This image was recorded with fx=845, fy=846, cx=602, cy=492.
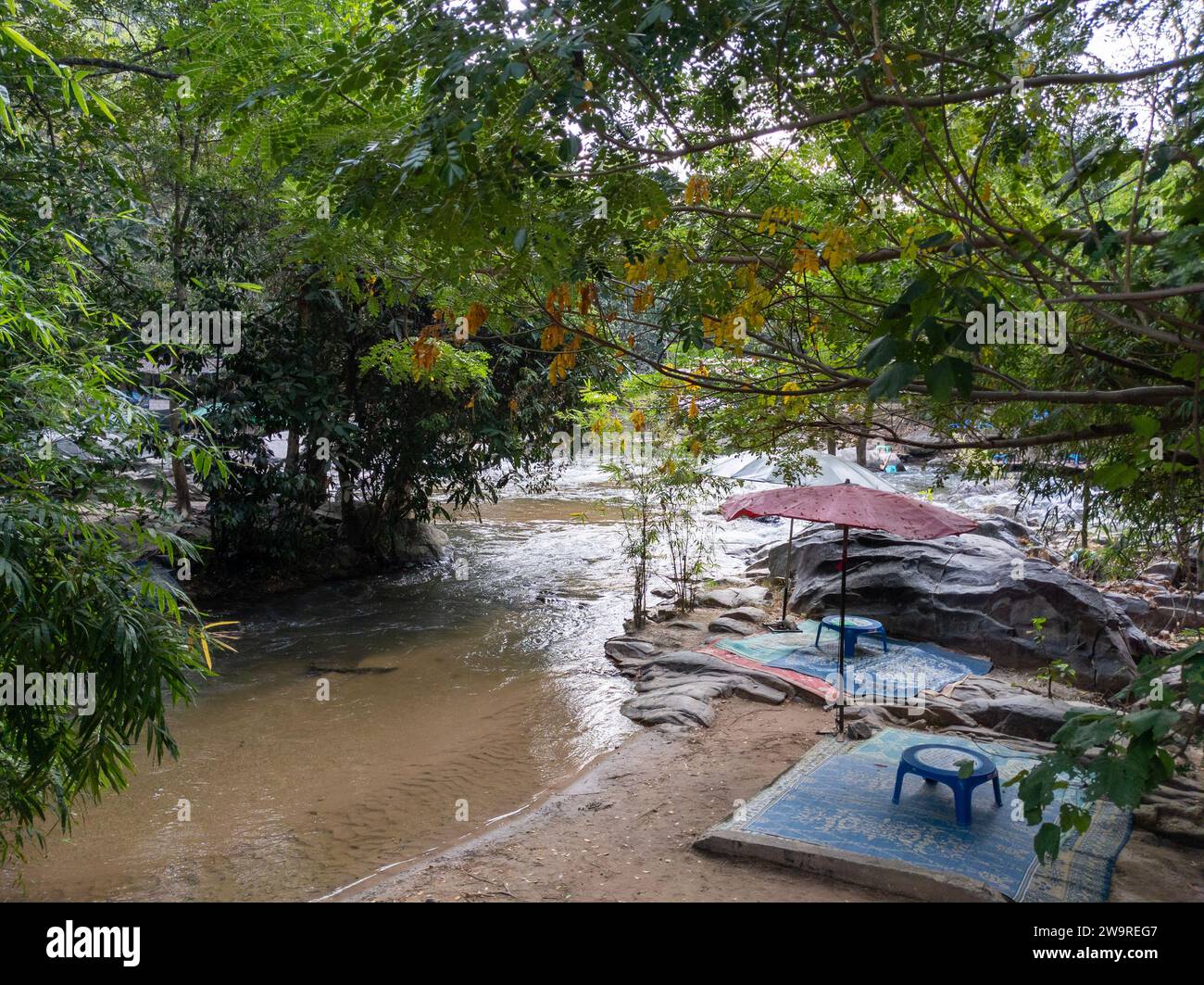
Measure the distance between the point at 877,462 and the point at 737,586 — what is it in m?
16.7

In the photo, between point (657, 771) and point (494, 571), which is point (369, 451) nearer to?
point (494, 571)

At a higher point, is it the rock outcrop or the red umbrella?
the red umbrella

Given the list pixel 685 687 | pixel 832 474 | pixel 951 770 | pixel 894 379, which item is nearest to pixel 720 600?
pixel 832 474

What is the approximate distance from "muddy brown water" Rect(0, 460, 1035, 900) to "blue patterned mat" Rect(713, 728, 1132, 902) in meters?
2.19

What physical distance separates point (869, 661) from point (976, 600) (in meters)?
1.69

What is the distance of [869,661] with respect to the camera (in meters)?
9.33

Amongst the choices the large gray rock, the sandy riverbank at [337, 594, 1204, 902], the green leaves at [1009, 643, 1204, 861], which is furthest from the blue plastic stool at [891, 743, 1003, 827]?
the large gray rock

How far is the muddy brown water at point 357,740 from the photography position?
5.51m

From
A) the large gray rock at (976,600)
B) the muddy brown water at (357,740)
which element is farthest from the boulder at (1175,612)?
the muddy brown water at (357,740)

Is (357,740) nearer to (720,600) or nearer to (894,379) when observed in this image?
(720,600)

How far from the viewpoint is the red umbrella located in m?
7.51

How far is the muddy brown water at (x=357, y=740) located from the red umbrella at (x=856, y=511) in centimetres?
244

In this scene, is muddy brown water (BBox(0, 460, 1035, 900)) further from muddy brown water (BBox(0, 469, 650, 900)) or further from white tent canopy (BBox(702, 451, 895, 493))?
white tent canopy (BBox(702, 451, 895, 493))
